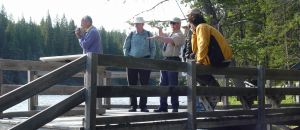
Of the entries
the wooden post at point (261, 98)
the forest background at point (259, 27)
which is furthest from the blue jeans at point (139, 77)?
the forest background at point (259, 27)

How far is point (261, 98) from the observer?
9375mm

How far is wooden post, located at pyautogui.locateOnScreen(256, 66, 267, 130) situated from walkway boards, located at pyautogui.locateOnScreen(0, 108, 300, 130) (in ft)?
0.30

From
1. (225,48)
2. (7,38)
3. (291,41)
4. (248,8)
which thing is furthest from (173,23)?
(7,38)

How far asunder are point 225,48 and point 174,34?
119 cm

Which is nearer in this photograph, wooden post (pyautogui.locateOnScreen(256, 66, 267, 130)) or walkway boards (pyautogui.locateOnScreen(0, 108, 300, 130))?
walkway boards (pyautogui.locateOnScreen(0, 108, 300, 130))

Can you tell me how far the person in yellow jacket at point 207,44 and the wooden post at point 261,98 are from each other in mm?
1075

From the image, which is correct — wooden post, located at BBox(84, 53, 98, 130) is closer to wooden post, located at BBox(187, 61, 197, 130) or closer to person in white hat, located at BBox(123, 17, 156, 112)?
wooden post, located at BBox(187, 61, 197, 130)

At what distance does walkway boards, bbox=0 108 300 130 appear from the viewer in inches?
266

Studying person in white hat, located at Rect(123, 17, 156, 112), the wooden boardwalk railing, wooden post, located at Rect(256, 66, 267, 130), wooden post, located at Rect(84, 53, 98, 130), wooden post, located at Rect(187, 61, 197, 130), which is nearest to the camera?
the wooden boardwalk railing

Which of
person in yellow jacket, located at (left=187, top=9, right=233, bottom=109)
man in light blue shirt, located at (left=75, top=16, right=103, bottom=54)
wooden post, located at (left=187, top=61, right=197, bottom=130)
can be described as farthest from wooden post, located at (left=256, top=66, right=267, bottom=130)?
man in light blue shirt, located at (left=75, top=16, right=103, bottom=54)

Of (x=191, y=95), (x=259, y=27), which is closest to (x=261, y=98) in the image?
(x=191, y=95)

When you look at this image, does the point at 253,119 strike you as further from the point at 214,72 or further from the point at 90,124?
the point at 90,124

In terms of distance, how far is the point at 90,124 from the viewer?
6.26 m

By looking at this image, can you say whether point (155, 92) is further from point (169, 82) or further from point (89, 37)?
point (89, 37)
